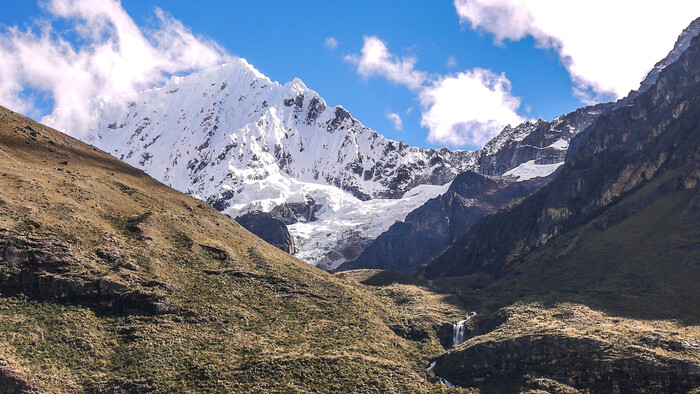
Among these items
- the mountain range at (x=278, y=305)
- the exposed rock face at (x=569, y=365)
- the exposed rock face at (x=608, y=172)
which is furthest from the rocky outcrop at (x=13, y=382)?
the exposed rock face at (x=608, y=172)

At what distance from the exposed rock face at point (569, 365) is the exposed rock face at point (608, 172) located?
243 ft

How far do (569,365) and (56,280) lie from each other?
66534mm

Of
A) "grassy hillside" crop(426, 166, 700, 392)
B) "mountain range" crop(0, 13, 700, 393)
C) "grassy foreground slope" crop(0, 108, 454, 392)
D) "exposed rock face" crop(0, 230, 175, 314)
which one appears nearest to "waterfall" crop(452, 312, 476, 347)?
"mountain range" crop(0, 13, 700, 393)

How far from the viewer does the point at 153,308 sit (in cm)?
6962

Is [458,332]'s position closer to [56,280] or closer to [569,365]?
[569,365]

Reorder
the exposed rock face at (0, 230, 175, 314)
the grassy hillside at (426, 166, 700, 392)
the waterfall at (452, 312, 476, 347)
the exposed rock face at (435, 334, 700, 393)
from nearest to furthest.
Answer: the exposed rock face at (0, 230, 175, 314) < the exposed rock face at (435, 334, 700, 393) < the grassy hillside at (426, 166, 700, 392) < the waterfall at (452, 312, 476, 347)

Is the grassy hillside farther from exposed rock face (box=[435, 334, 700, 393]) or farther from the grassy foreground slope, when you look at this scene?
the grassy foreground slope

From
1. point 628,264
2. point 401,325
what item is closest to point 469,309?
point 401,325

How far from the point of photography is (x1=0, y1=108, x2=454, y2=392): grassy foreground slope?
5884 centimetres

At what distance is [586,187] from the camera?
162 metres

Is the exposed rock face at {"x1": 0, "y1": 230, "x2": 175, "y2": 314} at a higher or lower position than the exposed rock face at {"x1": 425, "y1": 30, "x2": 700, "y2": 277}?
lower

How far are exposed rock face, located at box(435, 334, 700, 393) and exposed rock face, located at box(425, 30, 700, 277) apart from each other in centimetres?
7411

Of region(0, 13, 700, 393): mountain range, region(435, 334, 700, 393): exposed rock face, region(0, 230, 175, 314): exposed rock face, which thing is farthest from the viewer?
region(435, 334, 700, 393): exposed rock face

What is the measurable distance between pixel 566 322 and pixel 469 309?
85.7ft
